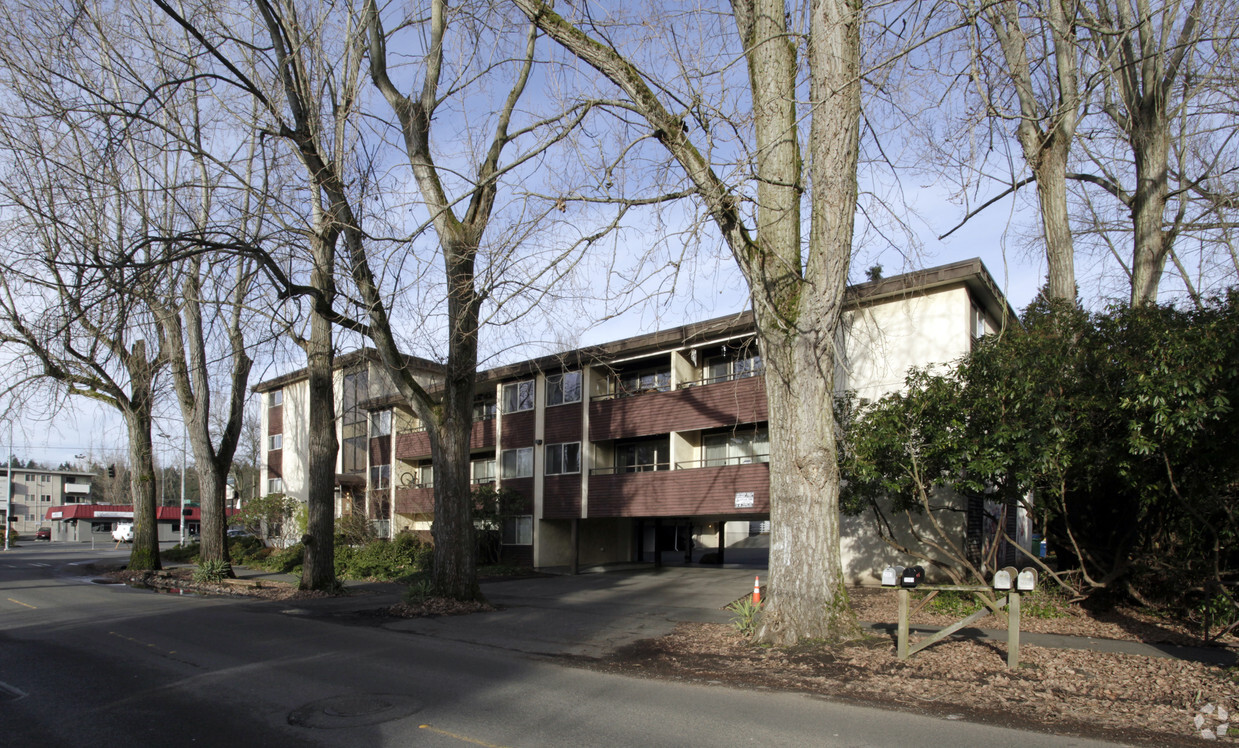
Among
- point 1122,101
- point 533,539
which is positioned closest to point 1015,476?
point 1122,101

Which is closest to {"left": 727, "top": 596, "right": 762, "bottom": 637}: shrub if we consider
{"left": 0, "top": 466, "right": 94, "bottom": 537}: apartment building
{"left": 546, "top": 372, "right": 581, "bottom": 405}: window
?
{"left": 546, "top": 372, "right": 581, "bottom": 405}: window

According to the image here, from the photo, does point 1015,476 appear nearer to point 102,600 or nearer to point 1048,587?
point 1048,587

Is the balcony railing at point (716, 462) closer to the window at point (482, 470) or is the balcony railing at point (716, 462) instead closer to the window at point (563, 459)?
the window at point (563, 459)

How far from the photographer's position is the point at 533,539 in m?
29.9

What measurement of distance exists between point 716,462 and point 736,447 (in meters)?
1.03

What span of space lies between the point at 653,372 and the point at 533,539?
26.6 ft

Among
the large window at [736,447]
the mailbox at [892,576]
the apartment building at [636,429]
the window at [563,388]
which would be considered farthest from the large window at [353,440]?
the mailbox at [892,576]

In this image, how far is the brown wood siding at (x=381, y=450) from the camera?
3747 centimetres

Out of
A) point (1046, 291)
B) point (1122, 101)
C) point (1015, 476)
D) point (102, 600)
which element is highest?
point (1122, 101)

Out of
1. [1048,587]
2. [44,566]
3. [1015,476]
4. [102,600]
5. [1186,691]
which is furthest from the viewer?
[44,566]

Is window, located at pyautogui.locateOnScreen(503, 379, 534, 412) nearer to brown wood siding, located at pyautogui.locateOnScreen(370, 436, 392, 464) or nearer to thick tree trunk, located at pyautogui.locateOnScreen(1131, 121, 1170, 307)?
brown wood siding, located at pyautogui.locateOnScreen(370, 436, 392, 464)

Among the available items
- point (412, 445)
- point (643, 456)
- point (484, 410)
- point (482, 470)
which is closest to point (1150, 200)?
point (643, 456)

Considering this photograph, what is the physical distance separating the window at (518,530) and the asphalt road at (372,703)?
18.4 metres

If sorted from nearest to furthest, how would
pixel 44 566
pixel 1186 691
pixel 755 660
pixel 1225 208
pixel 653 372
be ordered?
pixel 1186 691 < pixel 755 660 < pixel 1225 208 < pixel 653 372 < pixel 44 566
